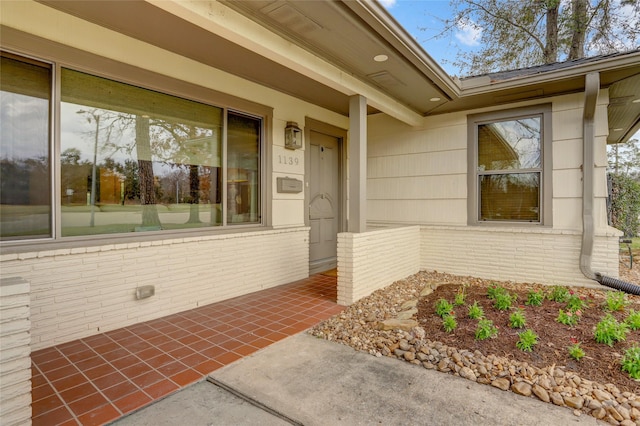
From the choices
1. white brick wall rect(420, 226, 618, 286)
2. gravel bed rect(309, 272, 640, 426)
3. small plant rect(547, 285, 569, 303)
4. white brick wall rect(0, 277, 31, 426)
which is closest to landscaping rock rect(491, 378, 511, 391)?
gravel bed rect(309, 272, 640, 426)

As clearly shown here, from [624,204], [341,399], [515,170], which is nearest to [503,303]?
[341,399]

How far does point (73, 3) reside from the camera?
2617 millimetres

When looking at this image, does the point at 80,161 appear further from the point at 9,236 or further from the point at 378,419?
the point at 378,419

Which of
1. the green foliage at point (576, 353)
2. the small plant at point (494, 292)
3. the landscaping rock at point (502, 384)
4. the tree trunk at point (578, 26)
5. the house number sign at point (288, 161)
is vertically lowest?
the landscaping rock at point (502, 384)

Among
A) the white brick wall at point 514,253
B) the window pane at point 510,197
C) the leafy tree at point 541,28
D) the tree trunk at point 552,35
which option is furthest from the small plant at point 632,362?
the tree trunk at point 552,35

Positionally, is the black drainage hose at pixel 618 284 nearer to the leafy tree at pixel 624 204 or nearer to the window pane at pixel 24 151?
the leafy tree at pixel 624 204

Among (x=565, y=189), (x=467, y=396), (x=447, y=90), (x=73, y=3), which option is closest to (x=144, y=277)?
(x=73, y=3)

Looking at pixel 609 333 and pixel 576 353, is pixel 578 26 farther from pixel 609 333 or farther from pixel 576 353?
pixel 576 353

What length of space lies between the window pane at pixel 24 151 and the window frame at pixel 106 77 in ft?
0.17

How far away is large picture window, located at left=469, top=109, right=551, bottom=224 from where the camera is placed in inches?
180

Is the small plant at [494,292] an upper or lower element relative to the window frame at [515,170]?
lower

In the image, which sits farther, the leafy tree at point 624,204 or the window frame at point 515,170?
the leafy tree at point 624,204

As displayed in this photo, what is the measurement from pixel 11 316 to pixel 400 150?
5.34m

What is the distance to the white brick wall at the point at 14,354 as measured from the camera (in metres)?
1.52
